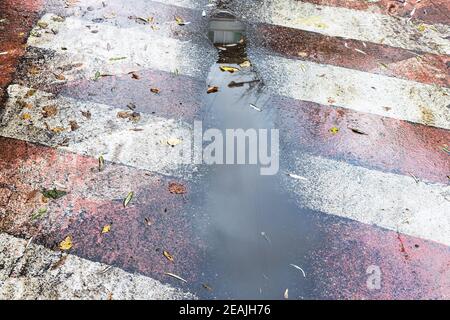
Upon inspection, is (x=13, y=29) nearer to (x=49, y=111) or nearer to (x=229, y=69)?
(x=49, y=111)

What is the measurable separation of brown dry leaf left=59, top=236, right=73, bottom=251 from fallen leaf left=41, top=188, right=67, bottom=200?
16.8 inches

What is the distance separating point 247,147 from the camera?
3.73 meters

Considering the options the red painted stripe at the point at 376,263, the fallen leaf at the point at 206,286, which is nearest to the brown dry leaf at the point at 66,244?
the fallen leaf at the point at 206,286

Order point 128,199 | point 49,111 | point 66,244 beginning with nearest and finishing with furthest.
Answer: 1. point 66,244
2. point 128,199
3. point 49,111

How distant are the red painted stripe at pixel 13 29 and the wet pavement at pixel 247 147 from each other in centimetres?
3

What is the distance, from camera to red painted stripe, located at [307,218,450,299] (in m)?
2.87

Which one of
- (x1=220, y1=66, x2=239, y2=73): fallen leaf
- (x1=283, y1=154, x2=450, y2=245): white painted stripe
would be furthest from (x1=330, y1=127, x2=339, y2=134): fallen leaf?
(x1=220, y1=66, x2=239, y2=73): fallen leaf

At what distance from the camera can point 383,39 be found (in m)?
5.33

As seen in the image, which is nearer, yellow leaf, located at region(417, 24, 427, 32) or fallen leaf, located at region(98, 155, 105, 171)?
fallen leaf, located at region(98, 155, 105, 171)

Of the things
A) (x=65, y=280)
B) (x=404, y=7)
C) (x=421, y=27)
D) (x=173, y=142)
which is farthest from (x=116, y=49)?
(x=404, y=7)

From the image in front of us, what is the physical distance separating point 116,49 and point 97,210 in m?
2.37

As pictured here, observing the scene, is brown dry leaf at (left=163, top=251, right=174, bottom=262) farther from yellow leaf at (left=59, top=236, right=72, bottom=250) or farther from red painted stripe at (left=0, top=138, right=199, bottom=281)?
yellow leaf at (left=59, top=236, right=72, bottom=250)
